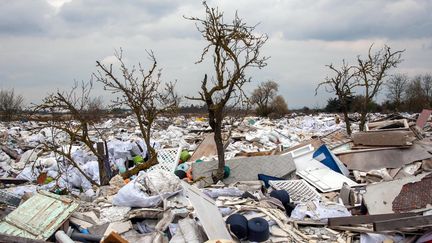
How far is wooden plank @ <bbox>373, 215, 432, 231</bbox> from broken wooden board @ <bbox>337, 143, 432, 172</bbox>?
11.0 feet

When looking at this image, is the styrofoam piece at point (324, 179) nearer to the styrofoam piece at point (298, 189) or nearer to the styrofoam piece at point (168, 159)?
the styrofoam piece at point (298, 189)

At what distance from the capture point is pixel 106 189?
233 inches

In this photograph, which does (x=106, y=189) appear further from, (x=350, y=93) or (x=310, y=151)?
(x=350, y=93)

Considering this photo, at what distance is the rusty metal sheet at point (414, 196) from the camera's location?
4590mm

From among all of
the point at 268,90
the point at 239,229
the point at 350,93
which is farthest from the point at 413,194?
the point at 268,90

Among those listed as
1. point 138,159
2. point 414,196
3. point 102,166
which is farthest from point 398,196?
point 138,159

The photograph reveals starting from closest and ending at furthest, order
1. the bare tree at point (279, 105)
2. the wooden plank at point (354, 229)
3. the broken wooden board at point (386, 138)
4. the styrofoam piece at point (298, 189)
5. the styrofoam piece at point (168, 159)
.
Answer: the wooden plank at point (354, 229), the styrofoam piece at point (298, 189), the broken wooden board at point (386, 138), the styrofoam piece at point (168, 159), the bare tree at point (279, 105)

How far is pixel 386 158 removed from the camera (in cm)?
722

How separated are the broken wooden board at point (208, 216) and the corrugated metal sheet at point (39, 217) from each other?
1.39 meters

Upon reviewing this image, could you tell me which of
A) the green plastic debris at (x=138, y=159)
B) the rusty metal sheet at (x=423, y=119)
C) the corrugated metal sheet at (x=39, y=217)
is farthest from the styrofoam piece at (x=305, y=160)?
the rusty metal sheet at (x=423, y=119)

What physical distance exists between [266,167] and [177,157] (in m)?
2.03

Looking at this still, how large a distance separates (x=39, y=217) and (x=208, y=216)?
1.83m

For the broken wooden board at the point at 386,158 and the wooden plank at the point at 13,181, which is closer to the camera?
the broken wooden board at the point at 386,158

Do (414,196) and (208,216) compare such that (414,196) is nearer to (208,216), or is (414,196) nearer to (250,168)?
(208,216)
